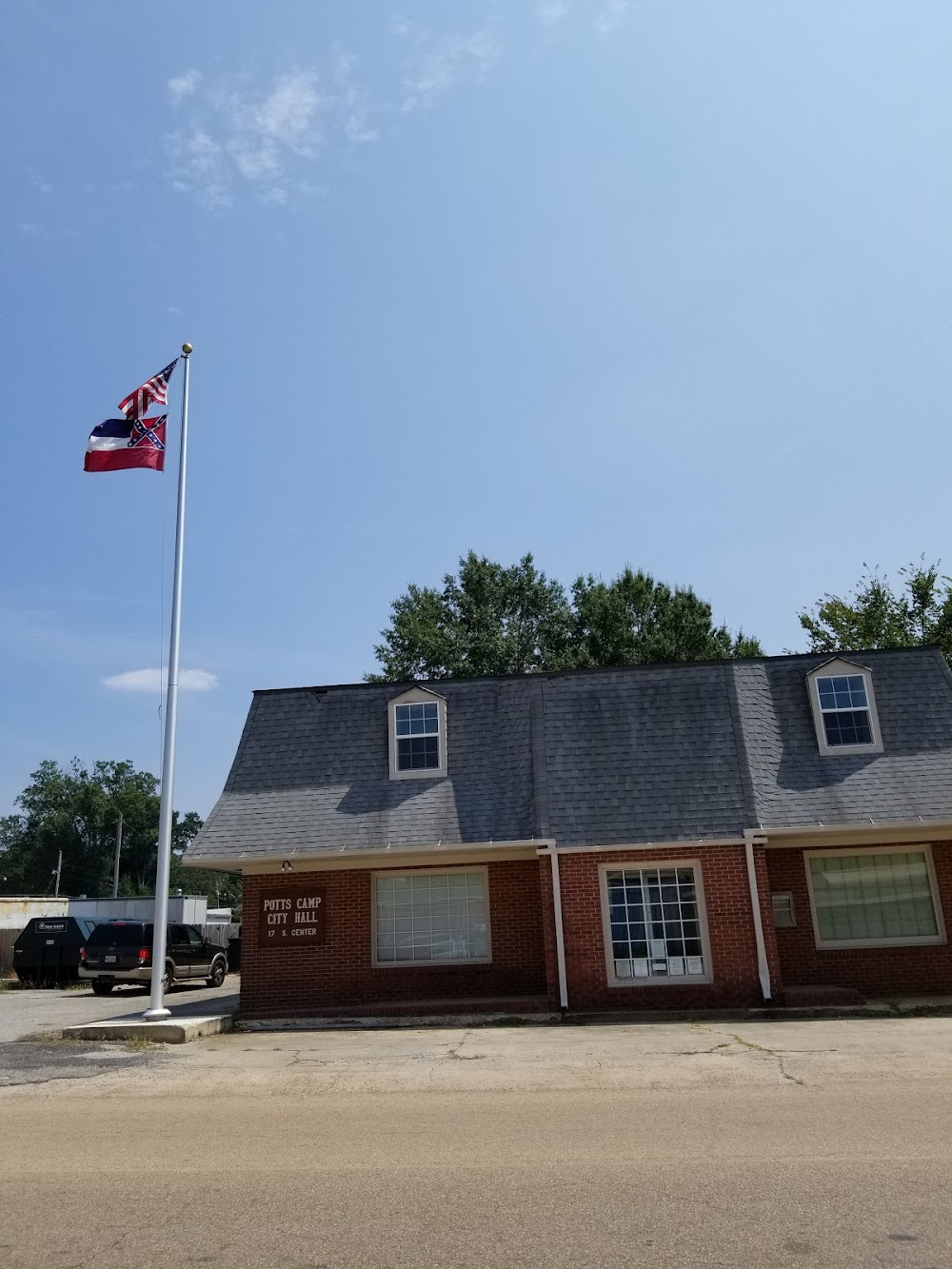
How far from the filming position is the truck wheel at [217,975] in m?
25.5

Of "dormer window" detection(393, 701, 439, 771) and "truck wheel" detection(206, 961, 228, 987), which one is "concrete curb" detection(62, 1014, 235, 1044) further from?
"truck wheel" detection(206, 961, 228, 987)

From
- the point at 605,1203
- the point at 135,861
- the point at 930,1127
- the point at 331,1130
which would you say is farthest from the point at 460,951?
the point at 135,861

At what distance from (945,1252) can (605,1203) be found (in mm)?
1700

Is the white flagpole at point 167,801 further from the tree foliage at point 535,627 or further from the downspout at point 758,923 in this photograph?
the tree foliage at point 535,627

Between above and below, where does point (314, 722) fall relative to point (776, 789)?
above

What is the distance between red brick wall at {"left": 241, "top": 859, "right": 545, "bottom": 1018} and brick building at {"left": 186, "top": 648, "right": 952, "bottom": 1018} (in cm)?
4

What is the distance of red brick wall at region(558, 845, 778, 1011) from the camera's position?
1552 cm

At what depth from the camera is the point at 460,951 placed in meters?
17.2

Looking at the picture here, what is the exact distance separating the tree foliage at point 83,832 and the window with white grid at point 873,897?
103 metres

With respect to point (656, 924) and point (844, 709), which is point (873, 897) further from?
point (656, 924)

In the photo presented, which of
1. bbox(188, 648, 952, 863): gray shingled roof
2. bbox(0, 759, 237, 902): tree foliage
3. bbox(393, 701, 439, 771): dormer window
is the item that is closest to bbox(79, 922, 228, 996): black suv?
bbox(188, 648, 952, 863): gray shingled roof

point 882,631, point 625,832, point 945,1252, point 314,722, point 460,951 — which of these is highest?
point 882,631

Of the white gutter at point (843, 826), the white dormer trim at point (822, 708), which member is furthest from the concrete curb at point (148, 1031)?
the white dormer trim at point (822, 708)

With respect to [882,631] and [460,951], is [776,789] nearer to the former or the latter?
[460,951]
